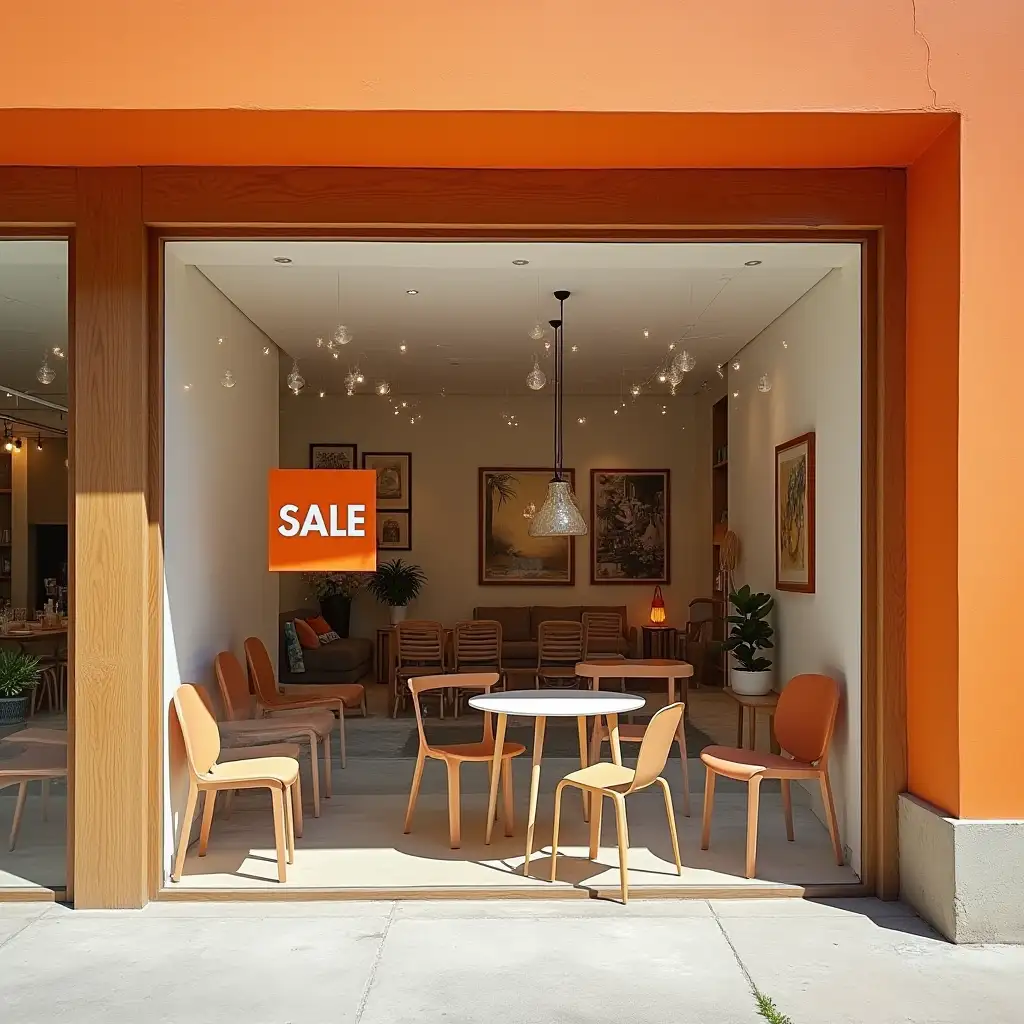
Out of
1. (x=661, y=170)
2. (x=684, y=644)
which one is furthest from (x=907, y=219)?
(x=684, y=644)

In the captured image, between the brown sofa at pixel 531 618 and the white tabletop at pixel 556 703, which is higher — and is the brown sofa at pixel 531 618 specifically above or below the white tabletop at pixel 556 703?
below

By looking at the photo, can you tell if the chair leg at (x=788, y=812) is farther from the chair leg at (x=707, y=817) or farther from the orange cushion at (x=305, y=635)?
the orange cushion at (x=305, y=635)

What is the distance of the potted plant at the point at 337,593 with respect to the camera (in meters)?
12.4

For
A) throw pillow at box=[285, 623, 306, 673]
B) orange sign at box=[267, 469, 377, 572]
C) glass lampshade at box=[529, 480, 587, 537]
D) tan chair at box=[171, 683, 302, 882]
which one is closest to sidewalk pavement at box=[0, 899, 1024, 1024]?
tan chair at box=[171, 683, 302, 882]

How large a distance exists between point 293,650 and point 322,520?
5.87m

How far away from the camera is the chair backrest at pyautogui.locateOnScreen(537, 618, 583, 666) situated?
35.4 ft

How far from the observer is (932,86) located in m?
4.16

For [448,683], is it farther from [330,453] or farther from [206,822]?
[330,453]

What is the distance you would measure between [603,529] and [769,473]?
16.5 feet

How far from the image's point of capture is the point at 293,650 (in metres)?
11.0

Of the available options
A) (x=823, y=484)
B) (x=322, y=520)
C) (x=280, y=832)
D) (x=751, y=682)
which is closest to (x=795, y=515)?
(x=823, y=484)

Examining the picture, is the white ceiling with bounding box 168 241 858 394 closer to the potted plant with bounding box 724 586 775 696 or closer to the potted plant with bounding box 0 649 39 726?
the potted plant with bounding box 724 586 775 696

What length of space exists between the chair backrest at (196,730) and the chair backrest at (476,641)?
17.0 feet

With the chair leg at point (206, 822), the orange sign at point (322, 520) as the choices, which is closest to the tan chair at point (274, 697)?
the chair leg at point (206, 822)
